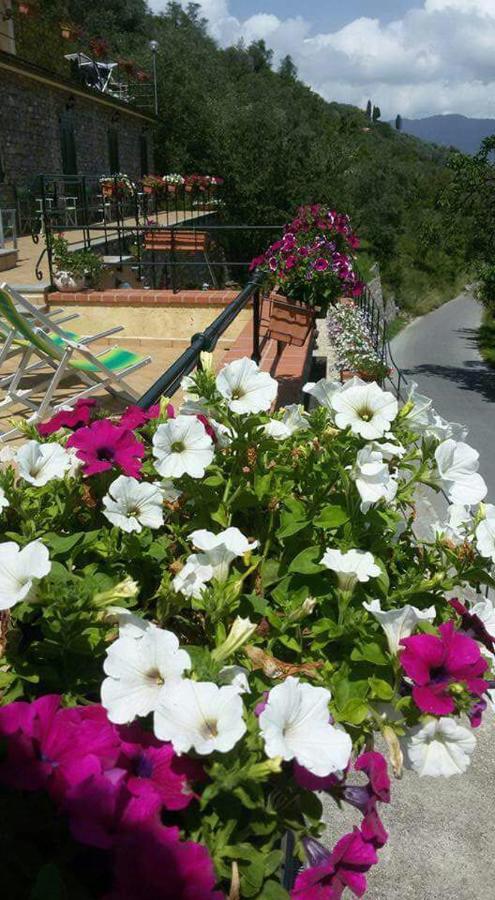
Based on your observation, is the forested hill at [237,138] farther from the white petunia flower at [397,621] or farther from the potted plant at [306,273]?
the white petunia flower at [397,621]

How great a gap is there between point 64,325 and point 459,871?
231 inches

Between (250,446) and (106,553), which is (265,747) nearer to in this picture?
(106,553)

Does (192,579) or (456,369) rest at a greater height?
(192,579)

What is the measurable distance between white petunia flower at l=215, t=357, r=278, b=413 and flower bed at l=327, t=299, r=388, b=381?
4633 mm

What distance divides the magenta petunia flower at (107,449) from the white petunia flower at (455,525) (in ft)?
1.75

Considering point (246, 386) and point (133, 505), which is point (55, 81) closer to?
point (246, 386)

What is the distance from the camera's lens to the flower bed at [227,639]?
2.28 ft

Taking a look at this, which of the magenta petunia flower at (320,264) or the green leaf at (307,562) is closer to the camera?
the green leaf at (307,562)

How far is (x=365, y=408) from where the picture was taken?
118 cm

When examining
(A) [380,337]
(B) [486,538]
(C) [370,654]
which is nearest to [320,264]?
(B) [486,538]

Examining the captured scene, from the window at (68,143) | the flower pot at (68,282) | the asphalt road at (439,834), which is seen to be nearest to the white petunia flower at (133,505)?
the asphalt road at (439,834)

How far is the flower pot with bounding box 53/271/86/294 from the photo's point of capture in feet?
22.8

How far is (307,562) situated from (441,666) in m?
0.27

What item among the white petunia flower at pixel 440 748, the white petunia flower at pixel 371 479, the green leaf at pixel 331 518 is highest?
the white petunia flower at pixel 371 479
